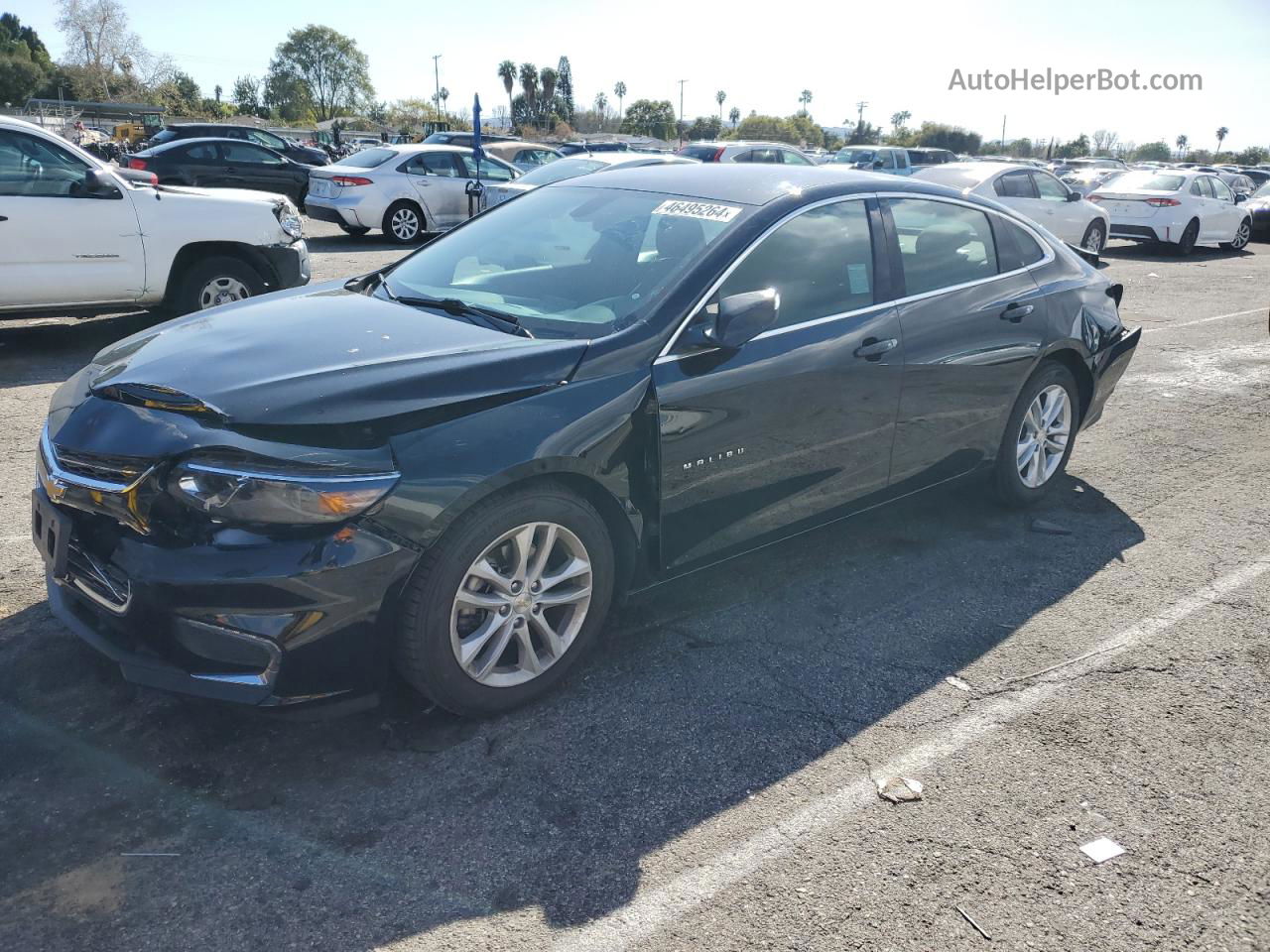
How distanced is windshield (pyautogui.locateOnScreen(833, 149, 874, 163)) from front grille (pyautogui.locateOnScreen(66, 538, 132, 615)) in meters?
27.7

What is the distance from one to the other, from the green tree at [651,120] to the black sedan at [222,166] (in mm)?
73537

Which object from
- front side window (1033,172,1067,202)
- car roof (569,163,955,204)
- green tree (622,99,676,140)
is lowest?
car roof (569,163,955,204)

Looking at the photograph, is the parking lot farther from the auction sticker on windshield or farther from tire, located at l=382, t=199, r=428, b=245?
tire, located at l=382, t=199, r=428, b=245

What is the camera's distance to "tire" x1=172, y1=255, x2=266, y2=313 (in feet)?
27.1

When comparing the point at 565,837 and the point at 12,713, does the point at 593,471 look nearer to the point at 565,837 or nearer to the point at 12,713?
the point at 565,837

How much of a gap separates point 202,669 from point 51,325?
316 inches

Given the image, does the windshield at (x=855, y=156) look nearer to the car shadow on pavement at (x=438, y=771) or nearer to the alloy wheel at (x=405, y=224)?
the alloy wheel at (x=405, y=224)

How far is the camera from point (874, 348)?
4137 millimetres

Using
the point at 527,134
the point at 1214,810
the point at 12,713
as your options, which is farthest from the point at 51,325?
the point at 527,134

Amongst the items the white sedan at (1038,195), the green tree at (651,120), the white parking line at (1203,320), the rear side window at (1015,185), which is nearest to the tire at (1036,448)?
the white parking line at (1203,320)

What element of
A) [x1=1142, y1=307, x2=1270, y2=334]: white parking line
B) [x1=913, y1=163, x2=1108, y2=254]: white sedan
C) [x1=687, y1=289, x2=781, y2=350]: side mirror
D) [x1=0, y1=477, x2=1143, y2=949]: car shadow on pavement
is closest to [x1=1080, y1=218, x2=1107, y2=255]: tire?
[x1=913, y1=163, x2=1108, y2=254]: white sedan

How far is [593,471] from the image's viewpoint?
3301 millimetres

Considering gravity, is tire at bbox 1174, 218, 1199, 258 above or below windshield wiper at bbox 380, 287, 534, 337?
below

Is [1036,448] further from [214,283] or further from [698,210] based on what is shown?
[214,283]
